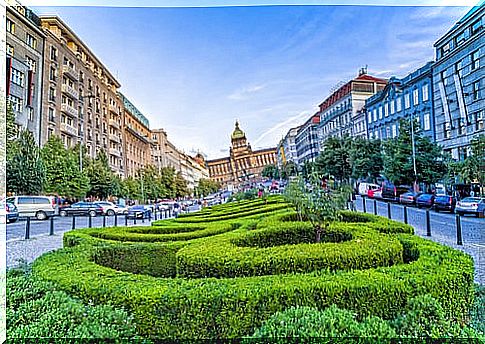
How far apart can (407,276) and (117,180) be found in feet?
15.6

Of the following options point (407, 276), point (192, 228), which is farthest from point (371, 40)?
point (407, 276)

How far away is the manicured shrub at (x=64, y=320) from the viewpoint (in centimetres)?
162

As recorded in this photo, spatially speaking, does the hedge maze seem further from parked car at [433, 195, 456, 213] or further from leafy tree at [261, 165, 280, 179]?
parked car at [433, 195, 456, 213]

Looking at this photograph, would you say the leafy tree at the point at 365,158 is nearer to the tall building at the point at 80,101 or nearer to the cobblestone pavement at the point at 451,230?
the cobblestone pavement at the point at 451,230

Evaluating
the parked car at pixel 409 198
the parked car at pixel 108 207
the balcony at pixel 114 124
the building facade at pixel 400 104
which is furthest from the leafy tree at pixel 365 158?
the parked car at pixel 108 207

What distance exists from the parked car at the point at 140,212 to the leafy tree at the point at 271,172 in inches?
90.2

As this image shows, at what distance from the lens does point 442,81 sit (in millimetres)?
5750

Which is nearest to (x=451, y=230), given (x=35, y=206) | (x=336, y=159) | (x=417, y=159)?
(x=336, y=159)

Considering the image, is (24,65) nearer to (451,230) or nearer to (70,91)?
(70,91)

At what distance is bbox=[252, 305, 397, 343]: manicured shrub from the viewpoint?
1.51 m

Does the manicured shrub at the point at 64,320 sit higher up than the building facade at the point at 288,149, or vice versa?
the building facade at the point at 288,149

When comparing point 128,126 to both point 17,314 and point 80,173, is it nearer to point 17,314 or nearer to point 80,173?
point 80,173

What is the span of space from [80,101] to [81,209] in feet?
5.81

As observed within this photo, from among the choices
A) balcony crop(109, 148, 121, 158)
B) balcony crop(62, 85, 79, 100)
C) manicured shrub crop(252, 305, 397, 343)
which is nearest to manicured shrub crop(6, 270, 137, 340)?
manicured shrub crop(252, 305, 397, 343)
